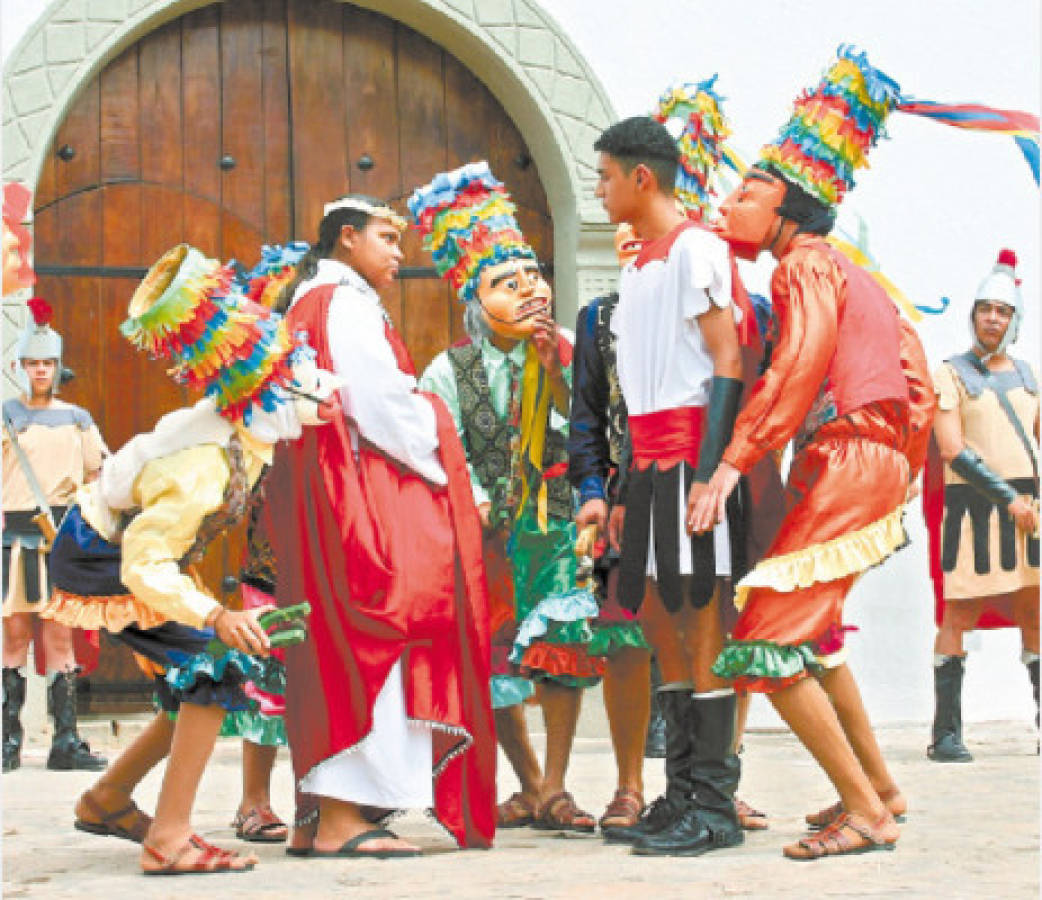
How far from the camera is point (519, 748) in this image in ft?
19.2

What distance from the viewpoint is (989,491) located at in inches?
300

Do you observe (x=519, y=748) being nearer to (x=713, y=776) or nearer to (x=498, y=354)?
(x=713, y=776)

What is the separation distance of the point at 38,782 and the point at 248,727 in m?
1.88

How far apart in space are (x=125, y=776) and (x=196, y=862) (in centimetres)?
41

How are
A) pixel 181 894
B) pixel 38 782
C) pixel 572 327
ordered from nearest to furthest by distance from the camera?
1. pixel 181 894
2. pixel 38 782
3. pixel 572 327

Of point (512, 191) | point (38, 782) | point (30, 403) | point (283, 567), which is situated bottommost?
point (38, 782)

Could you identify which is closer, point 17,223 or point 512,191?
point 17,223

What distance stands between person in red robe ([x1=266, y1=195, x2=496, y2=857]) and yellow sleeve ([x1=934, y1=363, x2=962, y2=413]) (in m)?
2.84

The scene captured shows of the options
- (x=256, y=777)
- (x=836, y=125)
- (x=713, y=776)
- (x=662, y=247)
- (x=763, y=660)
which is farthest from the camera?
(x=256, y=777)

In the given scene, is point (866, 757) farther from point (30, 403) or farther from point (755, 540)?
point (30, 403)

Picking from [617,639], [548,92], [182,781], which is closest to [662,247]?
[617,639]

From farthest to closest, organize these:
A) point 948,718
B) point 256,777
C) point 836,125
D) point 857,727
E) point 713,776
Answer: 1. point 948,718
2. point 256,777
3. point 857,727
4. point 836,125
5. point 713,776

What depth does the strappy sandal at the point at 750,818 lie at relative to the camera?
216 inches

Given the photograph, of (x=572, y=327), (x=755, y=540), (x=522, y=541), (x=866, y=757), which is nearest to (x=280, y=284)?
(x=522, y=541)
